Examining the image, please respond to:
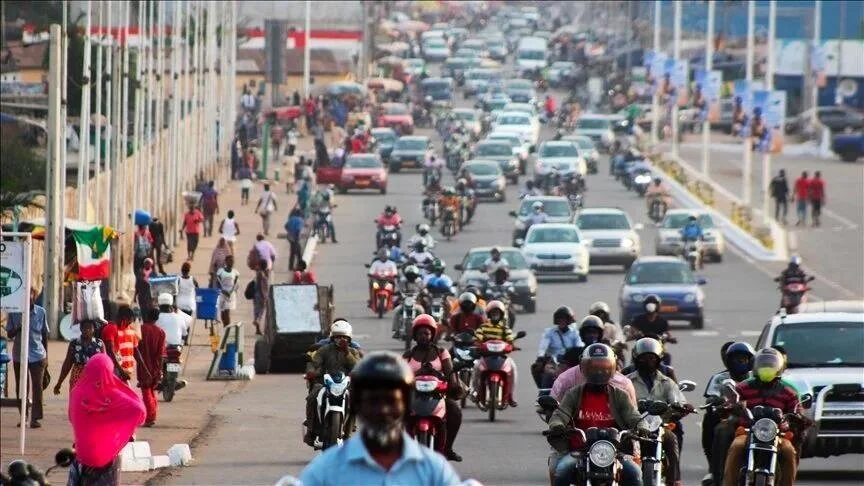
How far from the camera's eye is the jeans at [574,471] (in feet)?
48.1

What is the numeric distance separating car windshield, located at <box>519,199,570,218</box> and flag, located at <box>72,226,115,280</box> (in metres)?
24.4

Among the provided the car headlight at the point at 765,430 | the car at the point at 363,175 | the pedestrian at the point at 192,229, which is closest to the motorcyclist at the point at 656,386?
the car headlight at the point at 765,430

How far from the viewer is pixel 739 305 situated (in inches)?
1877

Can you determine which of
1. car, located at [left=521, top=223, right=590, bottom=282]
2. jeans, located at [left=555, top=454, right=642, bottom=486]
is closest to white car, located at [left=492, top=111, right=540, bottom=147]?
car, located at [left=521, top=223, right=590, bottom=282]

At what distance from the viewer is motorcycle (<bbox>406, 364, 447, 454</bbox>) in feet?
62.5

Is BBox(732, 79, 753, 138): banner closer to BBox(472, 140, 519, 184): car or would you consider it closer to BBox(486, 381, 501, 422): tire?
BBox(472, 140, 519, 184): car

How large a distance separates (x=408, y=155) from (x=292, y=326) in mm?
49524

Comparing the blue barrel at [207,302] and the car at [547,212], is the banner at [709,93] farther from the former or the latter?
the blue barrel at [207,302]

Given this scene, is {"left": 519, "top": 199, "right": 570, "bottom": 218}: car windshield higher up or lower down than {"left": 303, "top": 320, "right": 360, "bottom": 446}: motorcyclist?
lower down

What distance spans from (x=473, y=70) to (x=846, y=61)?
29.4 metres

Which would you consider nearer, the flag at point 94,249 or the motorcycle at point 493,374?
the motorcycle at point 493,374

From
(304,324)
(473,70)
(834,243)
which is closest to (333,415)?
(304,324)

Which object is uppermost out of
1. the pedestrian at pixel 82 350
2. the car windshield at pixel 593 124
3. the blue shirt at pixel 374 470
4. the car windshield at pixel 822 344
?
the blue shirt at pixel 374 470

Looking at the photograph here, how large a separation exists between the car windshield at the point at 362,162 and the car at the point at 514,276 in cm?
2760
